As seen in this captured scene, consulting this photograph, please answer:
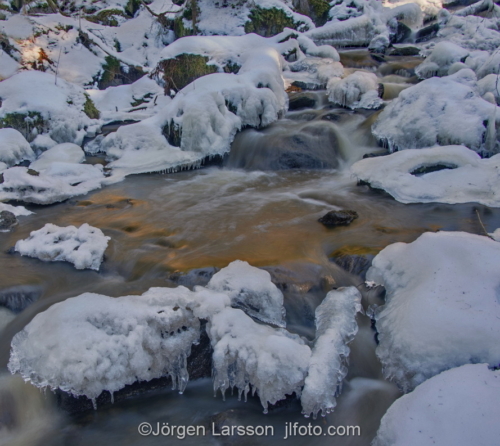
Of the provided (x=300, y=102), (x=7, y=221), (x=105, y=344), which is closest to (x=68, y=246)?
(x=7, y=221)

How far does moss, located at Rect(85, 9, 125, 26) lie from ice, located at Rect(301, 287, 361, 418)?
14.4m

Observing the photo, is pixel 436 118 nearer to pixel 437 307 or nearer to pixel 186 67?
pixel 437 307

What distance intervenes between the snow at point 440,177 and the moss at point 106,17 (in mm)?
12493

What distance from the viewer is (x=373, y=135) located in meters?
6.52

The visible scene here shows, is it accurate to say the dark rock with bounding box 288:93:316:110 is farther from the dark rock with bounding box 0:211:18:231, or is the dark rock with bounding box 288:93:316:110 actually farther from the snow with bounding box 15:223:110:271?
the dark rock with bounding box 0:211:18:231

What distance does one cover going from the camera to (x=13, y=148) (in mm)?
6477

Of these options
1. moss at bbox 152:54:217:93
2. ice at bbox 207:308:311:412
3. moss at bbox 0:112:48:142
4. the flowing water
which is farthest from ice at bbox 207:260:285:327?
moss at bbox 152:54:217:93

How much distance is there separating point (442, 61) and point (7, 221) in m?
9.55

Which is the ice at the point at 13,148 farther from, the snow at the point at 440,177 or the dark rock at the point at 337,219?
the snow at the point at 440,177

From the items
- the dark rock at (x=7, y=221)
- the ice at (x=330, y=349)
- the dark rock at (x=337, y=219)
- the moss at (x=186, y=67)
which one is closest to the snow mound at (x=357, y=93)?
the moss at (x=186, y=67)

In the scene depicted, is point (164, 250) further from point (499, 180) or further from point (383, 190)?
point (499, 180)

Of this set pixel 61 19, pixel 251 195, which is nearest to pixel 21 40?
pixel 61 19

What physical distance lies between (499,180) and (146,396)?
4.61m

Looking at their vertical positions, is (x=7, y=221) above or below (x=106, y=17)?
below
